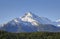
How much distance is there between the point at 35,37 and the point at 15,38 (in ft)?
7.48

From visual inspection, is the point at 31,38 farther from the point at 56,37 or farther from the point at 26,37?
the point at 56,37

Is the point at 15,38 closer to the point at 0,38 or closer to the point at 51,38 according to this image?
the point at 0,38

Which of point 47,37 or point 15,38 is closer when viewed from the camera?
point 15,38

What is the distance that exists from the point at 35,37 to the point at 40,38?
74cm

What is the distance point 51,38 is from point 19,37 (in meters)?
2.96

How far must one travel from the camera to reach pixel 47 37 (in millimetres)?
19281

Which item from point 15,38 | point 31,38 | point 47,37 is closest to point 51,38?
point 47,37

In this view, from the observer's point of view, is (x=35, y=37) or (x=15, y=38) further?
(x=35, y=37)

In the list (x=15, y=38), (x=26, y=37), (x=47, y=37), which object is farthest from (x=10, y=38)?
(x=47, y=37)

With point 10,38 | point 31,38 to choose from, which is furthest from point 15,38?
point 31,38

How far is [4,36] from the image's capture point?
1844 centimetres

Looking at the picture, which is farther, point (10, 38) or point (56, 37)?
point (56, 37)

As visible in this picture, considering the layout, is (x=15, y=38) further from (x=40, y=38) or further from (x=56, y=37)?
(x=56, y=37)

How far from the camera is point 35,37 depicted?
1944cm
